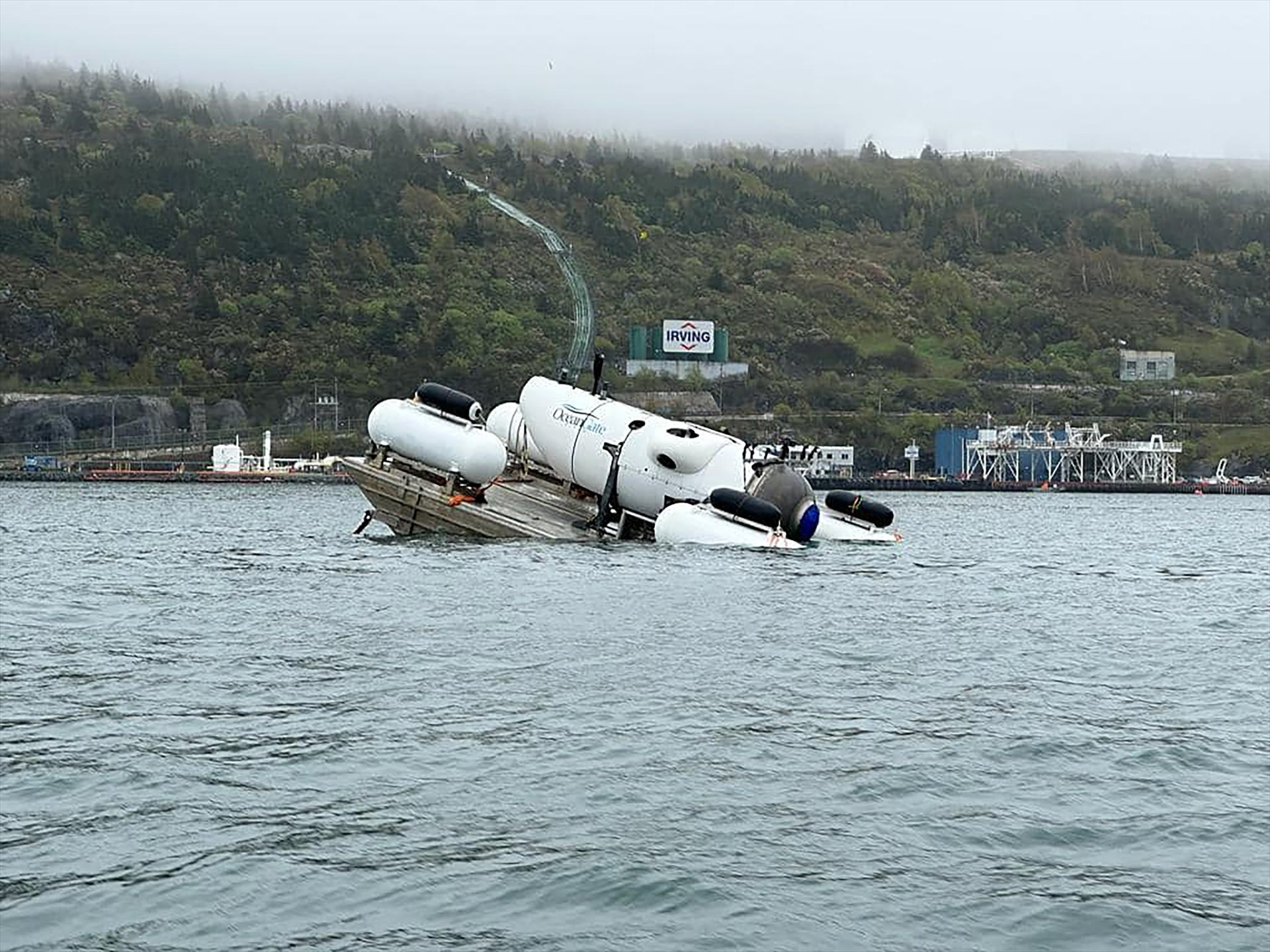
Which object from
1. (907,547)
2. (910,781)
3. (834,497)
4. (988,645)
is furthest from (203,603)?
(907,547)

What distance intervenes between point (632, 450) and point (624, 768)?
2670 cm

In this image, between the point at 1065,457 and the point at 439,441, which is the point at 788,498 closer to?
the point at 439,441

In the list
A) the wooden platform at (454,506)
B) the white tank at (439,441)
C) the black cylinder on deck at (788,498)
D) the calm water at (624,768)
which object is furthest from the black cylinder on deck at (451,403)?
the calm water at (624,768)

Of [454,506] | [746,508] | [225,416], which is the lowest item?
[225,416]

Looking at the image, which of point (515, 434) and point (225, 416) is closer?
point (515, 434)

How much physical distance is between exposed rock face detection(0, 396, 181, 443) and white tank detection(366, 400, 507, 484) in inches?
4896

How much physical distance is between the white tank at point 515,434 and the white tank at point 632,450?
231 cm

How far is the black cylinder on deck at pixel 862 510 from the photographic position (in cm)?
5003

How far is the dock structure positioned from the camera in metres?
174

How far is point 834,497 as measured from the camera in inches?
2002

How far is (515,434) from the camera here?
4844 cm

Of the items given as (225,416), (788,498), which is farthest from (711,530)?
(225,416)

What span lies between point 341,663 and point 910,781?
931 centimetres

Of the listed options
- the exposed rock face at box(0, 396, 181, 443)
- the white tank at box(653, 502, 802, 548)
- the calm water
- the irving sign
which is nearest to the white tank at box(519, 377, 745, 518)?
the white tank at box(653, 502, 802, 548)
